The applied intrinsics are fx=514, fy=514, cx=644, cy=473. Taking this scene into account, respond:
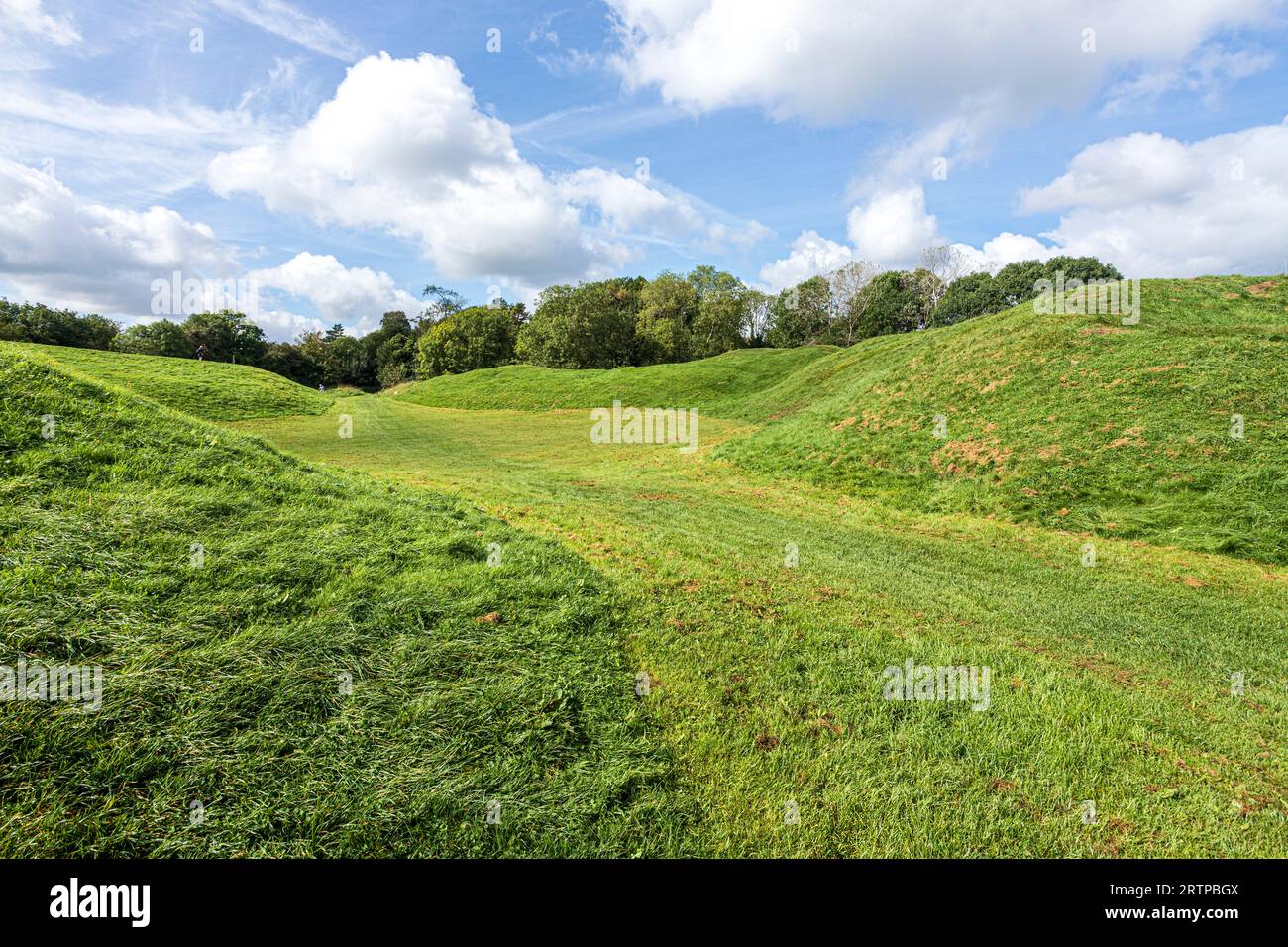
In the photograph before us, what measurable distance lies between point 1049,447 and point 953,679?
1407 cm

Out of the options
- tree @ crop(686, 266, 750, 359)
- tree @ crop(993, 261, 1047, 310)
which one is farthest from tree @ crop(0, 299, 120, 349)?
tree @ crop(993, 261, 1047, 310)

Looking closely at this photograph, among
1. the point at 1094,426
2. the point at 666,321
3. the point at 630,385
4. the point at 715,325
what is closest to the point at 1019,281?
the point at 715,325

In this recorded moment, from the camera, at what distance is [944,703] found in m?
5.14

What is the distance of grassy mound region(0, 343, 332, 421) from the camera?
3312 cm

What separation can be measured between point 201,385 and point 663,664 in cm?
4539

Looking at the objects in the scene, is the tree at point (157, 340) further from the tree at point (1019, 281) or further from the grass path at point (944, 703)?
the tree at point (1019, 281)

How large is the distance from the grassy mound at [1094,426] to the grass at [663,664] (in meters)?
0.21

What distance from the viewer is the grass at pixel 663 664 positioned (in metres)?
3.45

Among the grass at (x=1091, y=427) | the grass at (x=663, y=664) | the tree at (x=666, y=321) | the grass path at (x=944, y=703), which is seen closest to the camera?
the grass at (x=663, y=664)

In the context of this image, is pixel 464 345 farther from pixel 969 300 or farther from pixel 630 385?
pixel 969 300

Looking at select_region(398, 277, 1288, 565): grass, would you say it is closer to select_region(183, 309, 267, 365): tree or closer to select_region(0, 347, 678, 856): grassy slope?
select_region(0, 347, 678, 856): grassy slope

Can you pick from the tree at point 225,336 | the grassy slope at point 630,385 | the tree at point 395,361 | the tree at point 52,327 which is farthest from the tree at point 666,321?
the tree at point 52,327
